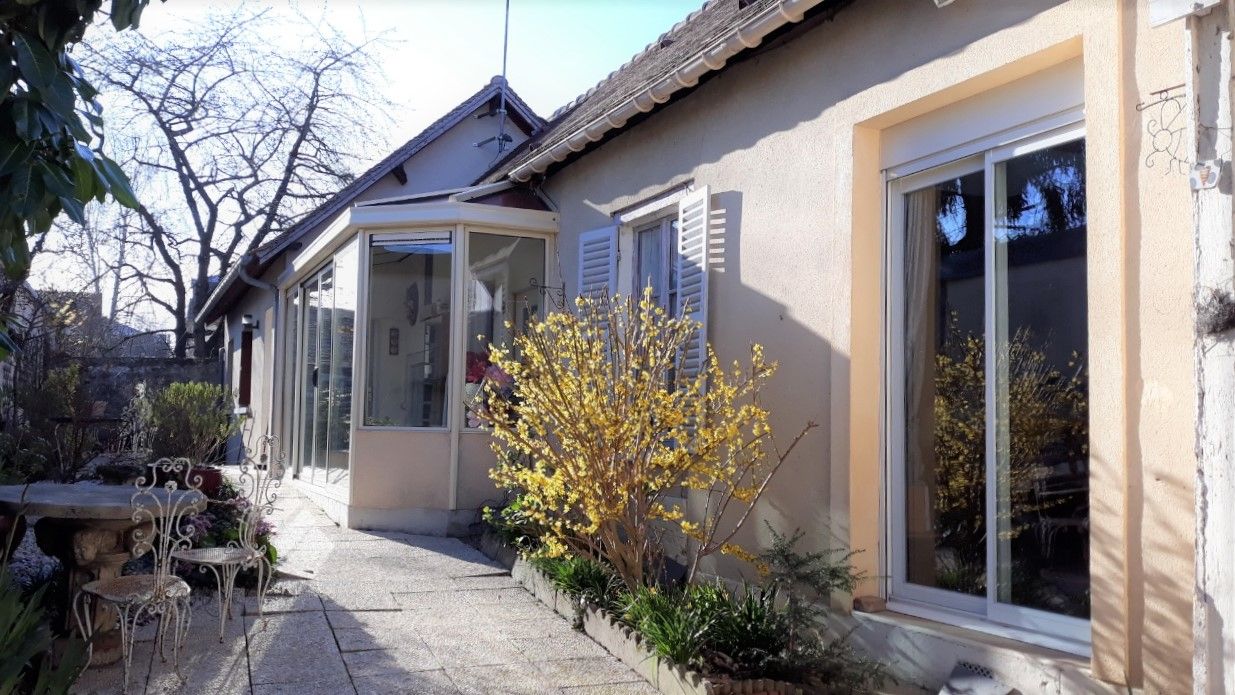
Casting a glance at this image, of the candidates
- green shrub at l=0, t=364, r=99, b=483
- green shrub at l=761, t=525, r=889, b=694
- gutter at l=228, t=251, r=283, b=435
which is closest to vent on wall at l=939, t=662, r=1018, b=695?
green shrub at l=761, t=525, r=889, b=694

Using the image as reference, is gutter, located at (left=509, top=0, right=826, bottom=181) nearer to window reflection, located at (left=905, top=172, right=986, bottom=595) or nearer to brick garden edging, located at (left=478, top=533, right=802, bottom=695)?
window reflection, located at (left=905, top=172, right=986, bottom=595)

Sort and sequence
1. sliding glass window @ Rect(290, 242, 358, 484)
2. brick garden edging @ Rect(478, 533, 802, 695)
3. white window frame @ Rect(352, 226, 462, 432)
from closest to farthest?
brick garden edging @ Rect(478, 533, 802, 695)
white window frame @ Rect(352, 226, 462, 432)
sliding glass window @ Rect(290, 242, 358, 484)

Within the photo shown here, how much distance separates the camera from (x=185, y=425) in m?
10.1

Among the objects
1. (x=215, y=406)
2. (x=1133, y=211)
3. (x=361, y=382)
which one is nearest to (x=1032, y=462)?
(x=1133, y=211)

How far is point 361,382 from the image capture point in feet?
29.0

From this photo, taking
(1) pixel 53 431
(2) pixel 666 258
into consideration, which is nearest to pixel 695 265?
(2) pixel 666 258

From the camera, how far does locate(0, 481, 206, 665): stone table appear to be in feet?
15.6

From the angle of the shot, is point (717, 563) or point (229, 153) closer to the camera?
point (717, 563)

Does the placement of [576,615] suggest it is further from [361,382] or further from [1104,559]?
[361,382]

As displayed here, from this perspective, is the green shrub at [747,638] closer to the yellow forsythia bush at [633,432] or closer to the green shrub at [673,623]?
the green shrub at [673,623]

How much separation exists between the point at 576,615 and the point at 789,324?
2.08 metres

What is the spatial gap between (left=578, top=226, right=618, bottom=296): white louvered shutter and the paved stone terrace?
2245mm

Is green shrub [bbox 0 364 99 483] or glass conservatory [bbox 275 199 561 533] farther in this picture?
green shrub [bbox 0 364 99 483]

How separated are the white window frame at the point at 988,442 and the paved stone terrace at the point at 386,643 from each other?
1.38 meters
